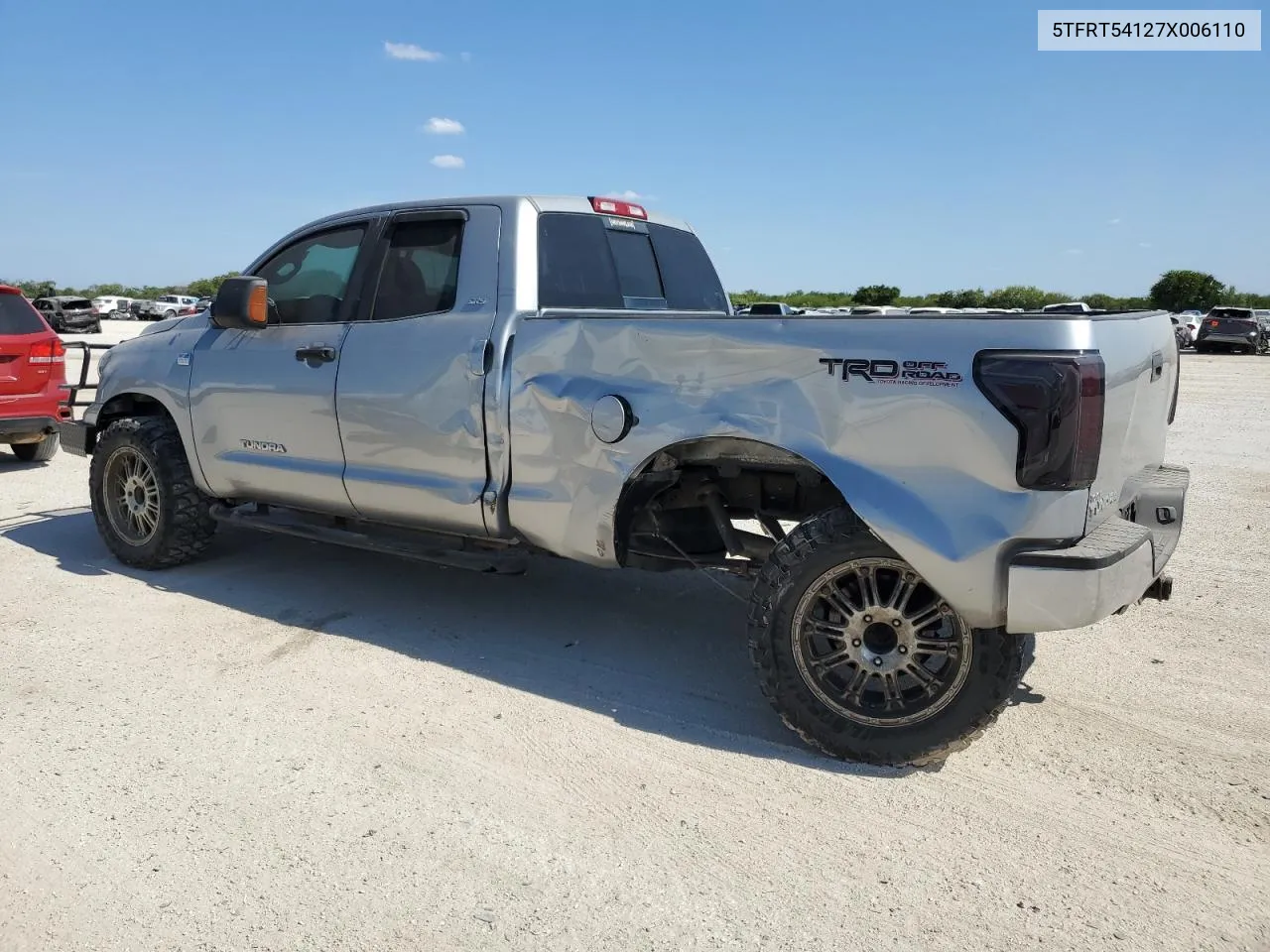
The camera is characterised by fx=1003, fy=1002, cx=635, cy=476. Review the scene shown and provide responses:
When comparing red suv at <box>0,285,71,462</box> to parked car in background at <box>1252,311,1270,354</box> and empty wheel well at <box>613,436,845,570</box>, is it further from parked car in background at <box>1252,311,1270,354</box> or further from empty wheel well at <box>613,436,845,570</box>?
parked car in background at <box>1252,311,1270,354</box>

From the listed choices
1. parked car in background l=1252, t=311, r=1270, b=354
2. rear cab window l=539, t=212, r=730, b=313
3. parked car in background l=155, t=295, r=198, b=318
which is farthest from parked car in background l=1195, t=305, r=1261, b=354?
parked car in background l=155, t=295, r=198, b=318

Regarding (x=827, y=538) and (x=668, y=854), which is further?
A: (x=827, y=538)

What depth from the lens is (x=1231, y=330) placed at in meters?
33.2

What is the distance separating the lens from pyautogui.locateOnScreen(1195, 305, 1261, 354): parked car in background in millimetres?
33125

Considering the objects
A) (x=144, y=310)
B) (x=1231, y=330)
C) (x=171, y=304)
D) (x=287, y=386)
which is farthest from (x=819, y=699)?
(x=144, y=310)

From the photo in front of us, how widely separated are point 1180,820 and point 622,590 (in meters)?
3.18

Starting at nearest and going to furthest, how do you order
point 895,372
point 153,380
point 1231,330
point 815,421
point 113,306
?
point 895,372 < point 815,421 < point 153,380 < point 1231,330 < point 113,306

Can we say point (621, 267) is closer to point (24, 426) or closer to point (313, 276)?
point (313, 276)

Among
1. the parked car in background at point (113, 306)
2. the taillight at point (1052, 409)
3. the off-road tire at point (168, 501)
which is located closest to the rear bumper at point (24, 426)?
Result: the off-road tire at point (168, 501)

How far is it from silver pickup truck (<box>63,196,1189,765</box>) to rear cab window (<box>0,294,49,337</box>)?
401 cm

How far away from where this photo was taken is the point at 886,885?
289cm

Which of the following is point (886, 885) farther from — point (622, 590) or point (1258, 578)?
point (1258, 578)

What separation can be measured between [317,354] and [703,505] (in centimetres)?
219

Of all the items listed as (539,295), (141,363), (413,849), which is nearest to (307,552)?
(141,363)
